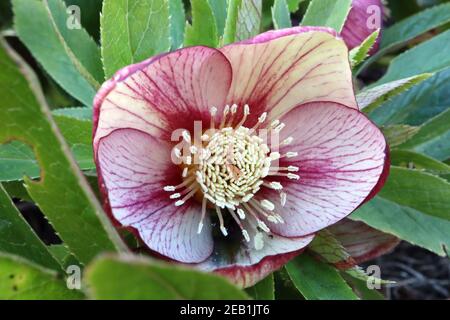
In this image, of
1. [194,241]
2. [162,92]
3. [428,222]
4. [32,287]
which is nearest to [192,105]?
[162,92]

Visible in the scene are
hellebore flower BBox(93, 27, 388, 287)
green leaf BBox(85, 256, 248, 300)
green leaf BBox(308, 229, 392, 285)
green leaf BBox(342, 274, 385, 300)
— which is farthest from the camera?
green leaf BBox(342, 274, 385, 300)

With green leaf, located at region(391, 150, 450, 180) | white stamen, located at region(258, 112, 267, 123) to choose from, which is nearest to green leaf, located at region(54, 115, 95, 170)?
white stamen, located at region(258, 112, 267, 123)

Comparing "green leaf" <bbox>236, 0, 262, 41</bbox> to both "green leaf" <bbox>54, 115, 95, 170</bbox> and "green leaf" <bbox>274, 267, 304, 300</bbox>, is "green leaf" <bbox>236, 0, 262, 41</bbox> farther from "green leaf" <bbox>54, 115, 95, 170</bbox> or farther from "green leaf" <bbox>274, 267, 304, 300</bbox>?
"green leaf" <bbox>274, 267, 304, 300</bbox>

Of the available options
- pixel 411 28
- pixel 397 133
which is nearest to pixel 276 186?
pixel 397 133

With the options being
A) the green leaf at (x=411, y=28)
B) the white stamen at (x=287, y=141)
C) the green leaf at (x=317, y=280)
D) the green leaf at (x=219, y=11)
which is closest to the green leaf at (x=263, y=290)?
the green leaf at (x=317, y=280)

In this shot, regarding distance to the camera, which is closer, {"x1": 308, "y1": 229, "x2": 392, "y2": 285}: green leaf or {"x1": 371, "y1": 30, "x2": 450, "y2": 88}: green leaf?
{"x1": 308, "y1": 229, "x2": 392, "y2": 285}: green leaf

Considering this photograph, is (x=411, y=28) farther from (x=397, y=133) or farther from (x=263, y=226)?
(x=263, y=226)
